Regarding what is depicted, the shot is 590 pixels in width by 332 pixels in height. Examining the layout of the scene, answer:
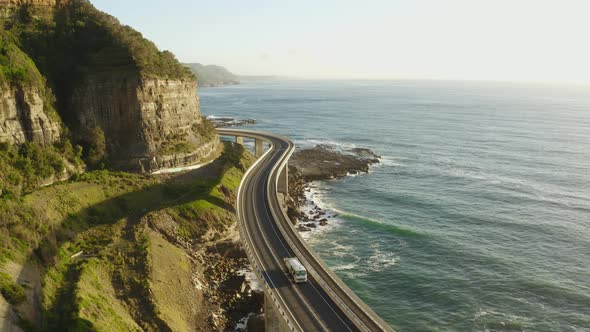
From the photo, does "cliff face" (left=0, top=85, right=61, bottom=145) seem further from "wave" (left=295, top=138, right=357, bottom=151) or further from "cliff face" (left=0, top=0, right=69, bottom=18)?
"wave" (left=295, top=138, right=357, bottom=151)

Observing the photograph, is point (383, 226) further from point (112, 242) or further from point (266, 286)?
point (112, 242)

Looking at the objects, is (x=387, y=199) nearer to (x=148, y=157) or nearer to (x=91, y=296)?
(x=148, y=157)

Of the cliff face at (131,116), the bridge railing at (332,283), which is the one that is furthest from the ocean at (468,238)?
the cliff face at (131,116)

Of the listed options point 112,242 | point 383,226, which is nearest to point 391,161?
point 383,226

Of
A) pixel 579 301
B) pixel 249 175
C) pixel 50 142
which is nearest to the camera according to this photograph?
pixel 579 301

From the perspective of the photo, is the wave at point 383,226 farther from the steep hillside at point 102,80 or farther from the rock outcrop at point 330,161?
the steep hillside at point 102,80

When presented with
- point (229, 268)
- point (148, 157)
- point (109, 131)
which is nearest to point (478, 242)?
point (229, 268)
